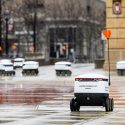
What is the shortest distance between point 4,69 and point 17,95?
1676 cm

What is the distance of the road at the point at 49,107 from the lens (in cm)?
1802

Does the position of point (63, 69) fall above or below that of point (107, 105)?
below

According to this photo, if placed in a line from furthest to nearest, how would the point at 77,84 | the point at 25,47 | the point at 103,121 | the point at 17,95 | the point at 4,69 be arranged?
the point at 25,47, the point at 4,69, the point at 17,95, the point at 77,84, the point at 103,121

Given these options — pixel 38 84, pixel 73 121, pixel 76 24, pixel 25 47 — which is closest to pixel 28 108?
pixel 73 121

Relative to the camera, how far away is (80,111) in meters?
21.6

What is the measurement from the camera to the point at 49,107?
2333cm

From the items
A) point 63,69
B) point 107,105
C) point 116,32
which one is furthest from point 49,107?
point 116,32

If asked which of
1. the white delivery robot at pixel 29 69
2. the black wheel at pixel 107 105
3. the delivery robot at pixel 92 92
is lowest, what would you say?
the white delivery robot at pixel 29 69

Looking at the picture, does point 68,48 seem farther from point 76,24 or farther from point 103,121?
point 103,121

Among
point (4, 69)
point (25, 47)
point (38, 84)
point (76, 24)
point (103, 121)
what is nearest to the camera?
point (103, 121)

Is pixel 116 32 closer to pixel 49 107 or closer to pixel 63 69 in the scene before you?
pixel 63 69

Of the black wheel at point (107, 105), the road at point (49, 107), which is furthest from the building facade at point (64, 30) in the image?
the black wheel at point (107, 105)

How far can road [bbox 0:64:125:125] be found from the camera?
1802 cm

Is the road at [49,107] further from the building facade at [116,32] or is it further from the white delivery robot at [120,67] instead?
the building facade at [116,32]
